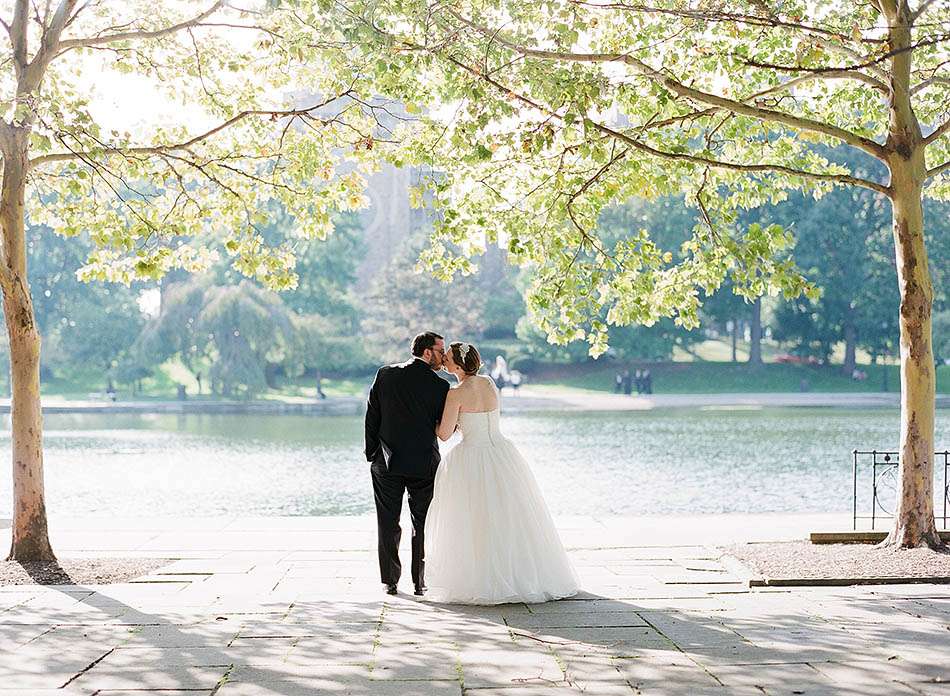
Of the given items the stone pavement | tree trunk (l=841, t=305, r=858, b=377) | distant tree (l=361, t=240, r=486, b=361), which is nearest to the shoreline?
tree trunk (l=841, t=305, r=858, b=377)

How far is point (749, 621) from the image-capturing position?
648 cm

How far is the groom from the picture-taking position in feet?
24.6

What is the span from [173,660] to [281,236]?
55.5 meters

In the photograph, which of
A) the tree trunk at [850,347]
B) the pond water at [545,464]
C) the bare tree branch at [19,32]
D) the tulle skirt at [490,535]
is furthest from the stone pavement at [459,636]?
the tree trunk at [850,347]

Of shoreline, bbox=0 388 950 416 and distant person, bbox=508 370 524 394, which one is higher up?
distant person, bbox=508 370 524 394

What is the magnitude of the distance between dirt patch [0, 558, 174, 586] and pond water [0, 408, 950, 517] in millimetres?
7996

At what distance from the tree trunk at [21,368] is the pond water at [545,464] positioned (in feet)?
26.9

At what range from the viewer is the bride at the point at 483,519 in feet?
23.8

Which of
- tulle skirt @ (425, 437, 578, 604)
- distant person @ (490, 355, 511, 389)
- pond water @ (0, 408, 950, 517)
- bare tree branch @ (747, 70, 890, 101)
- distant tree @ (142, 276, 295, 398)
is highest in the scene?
bare tree branch @ (747, 70, 890, 101)

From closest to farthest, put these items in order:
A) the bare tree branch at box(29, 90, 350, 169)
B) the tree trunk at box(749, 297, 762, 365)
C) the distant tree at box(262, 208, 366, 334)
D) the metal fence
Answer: the bare tree branch at box(29, 90, 350, 169) < the metal fence < the tree trunk at box(749, 297, 762, 365) < the distant tree at box(262, 208, 366, 334)

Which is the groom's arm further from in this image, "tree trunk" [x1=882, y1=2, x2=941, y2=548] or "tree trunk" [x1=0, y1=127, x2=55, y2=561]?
"tree trunk" [x1=882, y1=2, x2=941, y2=548]

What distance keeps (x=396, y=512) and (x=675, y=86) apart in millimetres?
3799

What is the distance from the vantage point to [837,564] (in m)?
8.52

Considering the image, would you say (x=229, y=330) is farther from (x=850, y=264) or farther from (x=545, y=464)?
(x=850, y=264)
